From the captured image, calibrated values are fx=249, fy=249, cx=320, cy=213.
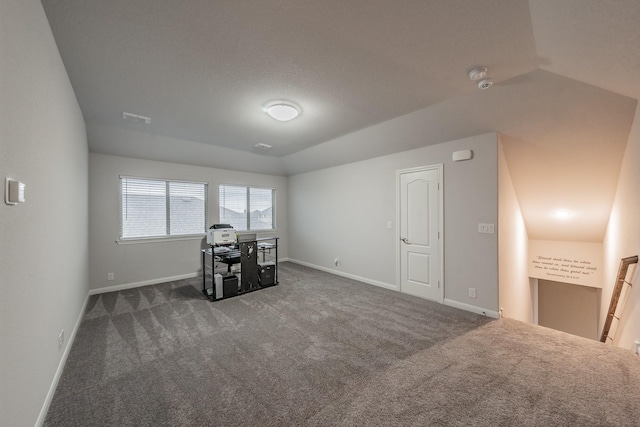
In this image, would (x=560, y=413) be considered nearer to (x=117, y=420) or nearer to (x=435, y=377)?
(x=435, y=377)

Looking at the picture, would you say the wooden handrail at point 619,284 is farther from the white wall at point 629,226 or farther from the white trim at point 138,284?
the white trim at point 138,284

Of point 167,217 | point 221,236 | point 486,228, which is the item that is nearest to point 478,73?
point 486,228

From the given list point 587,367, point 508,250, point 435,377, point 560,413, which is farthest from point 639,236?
point 435,377

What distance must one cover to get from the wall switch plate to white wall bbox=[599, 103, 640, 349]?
1.28 m

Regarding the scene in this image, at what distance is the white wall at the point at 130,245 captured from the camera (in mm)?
4379

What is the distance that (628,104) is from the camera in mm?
2496

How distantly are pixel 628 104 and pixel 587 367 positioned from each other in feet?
8.52

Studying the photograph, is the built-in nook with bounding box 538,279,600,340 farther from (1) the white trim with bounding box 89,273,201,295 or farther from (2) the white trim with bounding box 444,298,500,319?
(1) the white trim with bounding box 89,273,201,295

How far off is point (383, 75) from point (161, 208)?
15.9 ft

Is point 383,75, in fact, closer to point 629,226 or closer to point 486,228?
point 486,228

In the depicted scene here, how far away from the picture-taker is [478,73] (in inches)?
93.9

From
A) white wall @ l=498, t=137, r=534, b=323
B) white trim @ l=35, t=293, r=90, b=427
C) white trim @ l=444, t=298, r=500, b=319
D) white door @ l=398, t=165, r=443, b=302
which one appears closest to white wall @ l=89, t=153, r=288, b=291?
white trim @ l=35, t=293, r=90, b=427

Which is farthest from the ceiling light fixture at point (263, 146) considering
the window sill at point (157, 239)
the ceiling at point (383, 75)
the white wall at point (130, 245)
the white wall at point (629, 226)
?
the white wall at point (629, 226)

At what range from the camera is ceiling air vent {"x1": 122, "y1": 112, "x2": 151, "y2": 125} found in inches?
134
